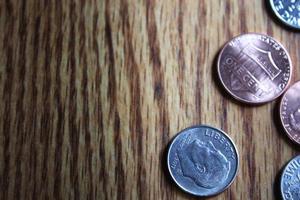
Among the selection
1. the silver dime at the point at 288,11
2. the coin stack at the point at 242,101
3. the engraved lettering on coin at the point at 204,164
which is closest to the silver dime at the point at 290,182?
the coin stack at the point at 242,101

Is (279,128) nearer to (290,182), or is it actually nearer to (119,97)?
(290,182)

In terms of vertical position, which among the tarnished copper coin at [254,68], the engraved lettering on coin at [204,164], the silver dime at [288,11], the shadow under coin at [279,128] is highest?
the silver dime at [288,11]

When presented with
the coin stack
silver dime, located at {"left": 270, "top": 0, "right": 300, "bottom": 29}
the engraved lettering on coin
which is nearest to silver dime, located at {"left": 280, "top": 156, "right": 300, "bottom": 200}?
the coin stack

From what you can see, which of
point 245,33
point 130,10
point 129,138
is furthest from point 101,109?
point 245,33

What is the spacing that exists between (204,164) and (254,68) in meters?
0.20

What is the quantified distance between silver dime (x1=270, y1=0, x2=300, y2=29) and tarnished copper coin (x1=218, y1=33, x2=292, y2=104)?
0.17ft

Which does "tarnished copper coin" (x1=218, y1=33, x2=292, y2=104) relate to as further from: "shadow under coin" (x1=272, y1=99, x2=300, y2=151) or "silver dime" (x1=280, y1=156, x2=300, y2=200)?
"silver dime" (x1=280, y1=156, x2=300, y2=200)

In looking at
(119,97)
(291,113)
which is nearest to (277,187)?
(291,113)

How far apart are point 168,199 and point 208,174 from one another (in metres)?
0.08

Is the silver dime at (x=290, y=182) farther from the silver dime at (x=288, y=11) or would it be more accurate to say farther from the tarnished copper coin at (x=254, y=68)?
the silver dime at (x=288, y=11)

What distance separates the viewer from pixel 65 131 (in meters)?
0.76

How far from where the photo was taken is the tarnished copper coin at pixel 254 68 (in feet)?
2.55

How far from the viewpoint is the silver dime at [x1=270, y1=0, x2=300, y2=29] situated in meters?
0.81

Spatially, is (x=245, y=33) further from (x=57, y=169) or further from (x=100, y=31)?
(x=57, y=169)
